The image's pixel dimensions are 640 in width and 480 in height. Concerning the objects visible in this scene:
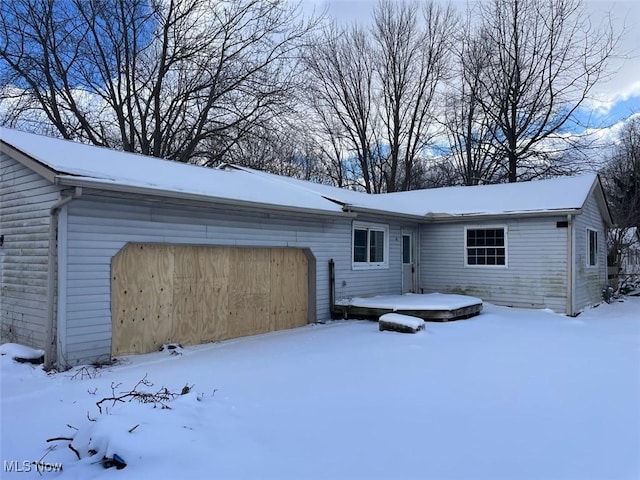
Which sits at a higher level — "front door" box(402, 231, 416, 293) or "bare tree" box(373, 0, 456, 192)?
"bare tree" box(373, 0, 456, 192)

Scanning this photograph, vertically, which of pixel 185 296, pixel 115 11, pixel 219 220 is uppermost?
pixel 115 11

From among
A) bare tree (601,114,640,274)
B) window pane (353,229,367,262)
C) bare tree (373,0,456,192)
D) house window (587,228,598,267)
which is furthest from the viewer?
bare tree (373,0,456,192)

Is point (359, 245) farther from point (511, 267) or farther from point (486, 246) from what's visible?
point (511, 267)

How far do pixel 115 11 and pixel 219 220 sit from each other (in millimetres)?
Answer: 15085

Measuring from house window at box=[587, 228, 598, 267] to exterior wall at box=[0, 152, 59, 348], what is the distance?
1345 cm

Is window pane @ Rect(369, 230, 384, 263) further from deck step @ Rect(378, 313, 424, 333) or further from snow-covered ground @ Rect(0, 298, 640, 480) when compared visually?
snow-covered ground @ Rect(0, 298, 640, 480)

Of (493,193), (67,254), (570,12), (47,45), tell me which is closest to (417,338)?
(67,254)

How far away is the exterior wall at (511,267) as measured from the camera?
11758 mm

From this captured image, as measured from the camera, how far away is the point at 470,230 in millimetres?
13156

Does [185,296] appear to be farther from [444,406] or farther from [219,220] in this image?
[444,406]

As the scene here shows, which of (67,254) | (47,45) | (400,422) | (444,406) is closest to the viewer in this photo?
(400,422)

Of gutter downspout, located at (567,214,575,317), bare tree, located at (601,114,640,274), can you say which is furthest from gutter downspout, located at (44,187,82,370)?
bare tree, located at (601,114,640,274)

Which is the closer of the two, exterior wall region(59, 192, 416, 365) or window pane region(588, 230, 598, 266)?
exterior wall region(59, 192, 416, 365)

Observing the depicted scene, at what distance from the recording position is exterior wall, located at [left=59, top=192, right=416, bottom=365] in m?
6.26
